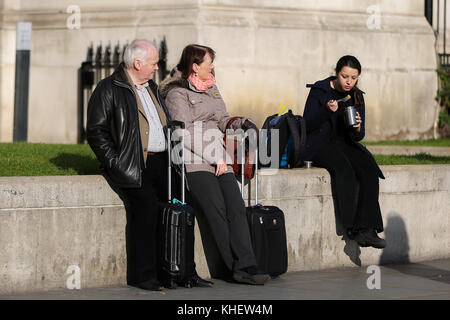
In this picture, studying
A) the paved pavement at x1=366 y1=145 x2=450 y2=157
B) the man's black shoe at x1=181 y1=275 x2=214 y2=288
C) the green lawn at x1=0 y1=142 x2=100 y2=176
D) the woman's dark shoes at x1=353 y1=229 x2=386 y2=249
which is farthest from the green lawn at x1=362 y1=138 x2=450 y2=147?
the man's black shoe at x1=181 y1=275 x2=214 y2=288

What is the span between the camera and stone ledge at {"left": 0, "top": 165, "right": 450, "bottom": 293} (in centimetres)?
810

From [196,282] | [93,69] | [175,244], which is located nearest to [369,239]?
[196,282]

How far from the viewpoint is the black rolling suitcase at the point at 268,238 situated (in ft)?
28.5

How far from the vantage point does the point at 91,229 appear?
8406 mm

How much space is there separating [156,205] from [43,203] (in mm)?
794

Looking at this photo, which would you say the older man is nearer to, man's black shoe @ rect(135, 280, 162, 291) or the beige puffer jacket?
man's black shoe @ rect(135, 280, 162, 291)

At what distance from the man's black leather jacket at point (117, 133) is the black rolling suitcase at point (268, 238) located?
3.17 ft

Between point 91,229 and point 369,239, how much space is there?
230 centimetres

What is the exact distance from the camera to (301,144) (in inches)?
378

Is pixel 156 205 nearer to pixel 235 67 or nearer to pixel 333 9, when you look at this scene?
pixel 235 67

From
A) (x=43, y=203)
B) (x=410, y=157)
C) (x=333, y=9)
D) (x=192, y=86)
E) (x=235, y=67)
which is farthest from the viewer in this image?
(x=333, y=9)

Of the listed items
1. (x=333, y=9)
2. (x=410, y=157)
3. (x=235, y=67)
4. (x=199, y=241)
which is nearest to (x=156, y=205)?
(x=199, y=241)

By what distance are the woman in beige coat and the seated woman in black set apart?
41.6 inches

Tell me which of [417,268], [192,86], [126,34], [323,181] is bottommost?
[417,268]
